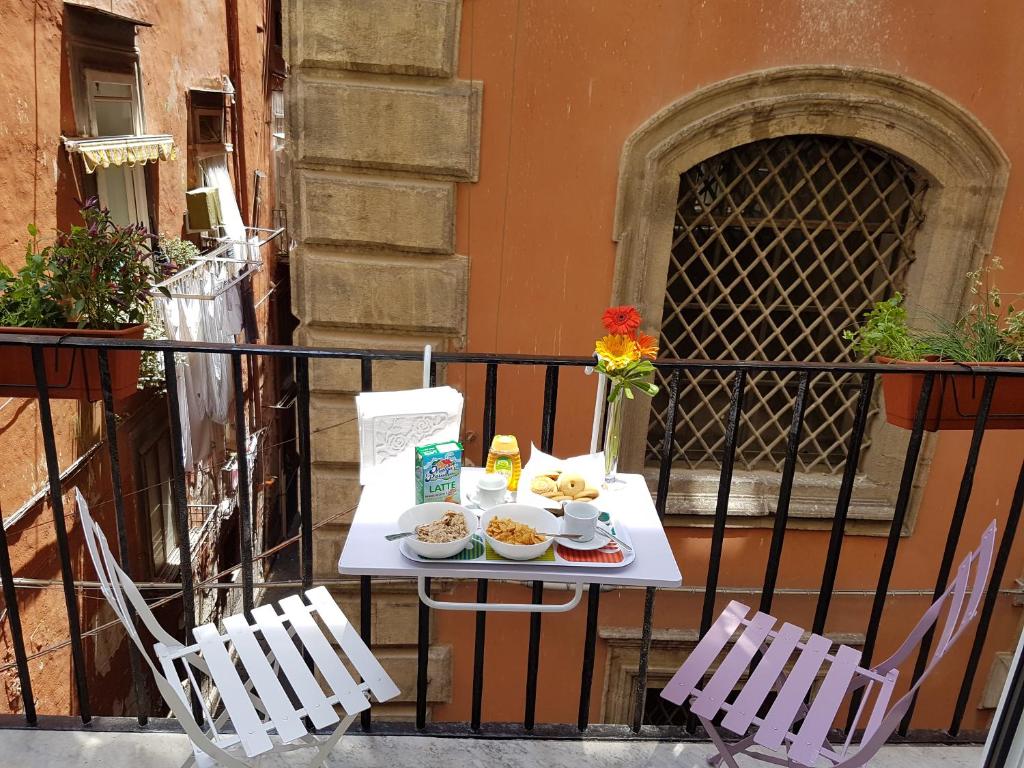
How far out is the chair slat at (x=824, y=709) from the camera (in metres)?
1.67

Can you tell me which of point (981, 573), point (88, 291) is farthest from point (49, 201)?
point (981, 573)

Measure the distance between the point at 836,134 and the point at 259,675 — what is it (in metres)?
3.71

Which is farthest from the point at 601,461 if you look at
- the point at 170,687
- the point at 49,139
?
the point at 49,139

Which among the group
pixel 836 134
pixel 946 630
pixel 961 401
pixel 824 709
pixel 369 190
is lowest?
pixel 824 709

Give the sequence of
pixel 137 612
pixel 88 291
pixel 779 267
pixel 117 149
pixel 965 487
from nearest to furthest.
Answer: pixel 137 612, pixel 965 487, pixel 88 291, pixel 779 267, pixel 117 149

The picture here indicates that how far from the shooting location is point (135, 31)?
21.2 feet

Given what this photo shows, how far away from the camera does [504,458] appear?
173 cm

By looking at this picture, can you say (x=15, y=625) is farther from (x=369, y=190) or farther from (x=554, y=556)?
(x=369, y=190)

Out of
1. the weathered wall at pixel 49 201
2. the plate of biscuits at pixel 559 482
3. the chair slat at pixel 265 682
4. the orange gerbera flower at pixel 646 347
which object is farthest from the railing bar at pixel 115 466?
the weathered wall at pixel 49 201

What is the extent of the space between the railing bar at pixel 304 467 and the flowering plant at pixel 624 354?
0.79m

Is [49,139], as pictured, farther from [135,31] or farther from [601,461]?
[601,461]

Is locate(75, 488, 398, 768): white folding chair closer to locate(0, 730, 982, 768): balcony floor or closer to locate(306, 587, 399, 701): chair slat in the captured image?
locate(306, 587, 399, 701): chair slat

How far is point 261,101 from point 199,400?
19.5 ft

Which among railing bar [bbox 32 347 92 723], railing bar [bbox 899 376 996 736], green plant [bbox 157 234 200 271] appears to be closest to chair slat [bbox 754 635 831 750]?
railing bar [bbox 899 376 996 736]
